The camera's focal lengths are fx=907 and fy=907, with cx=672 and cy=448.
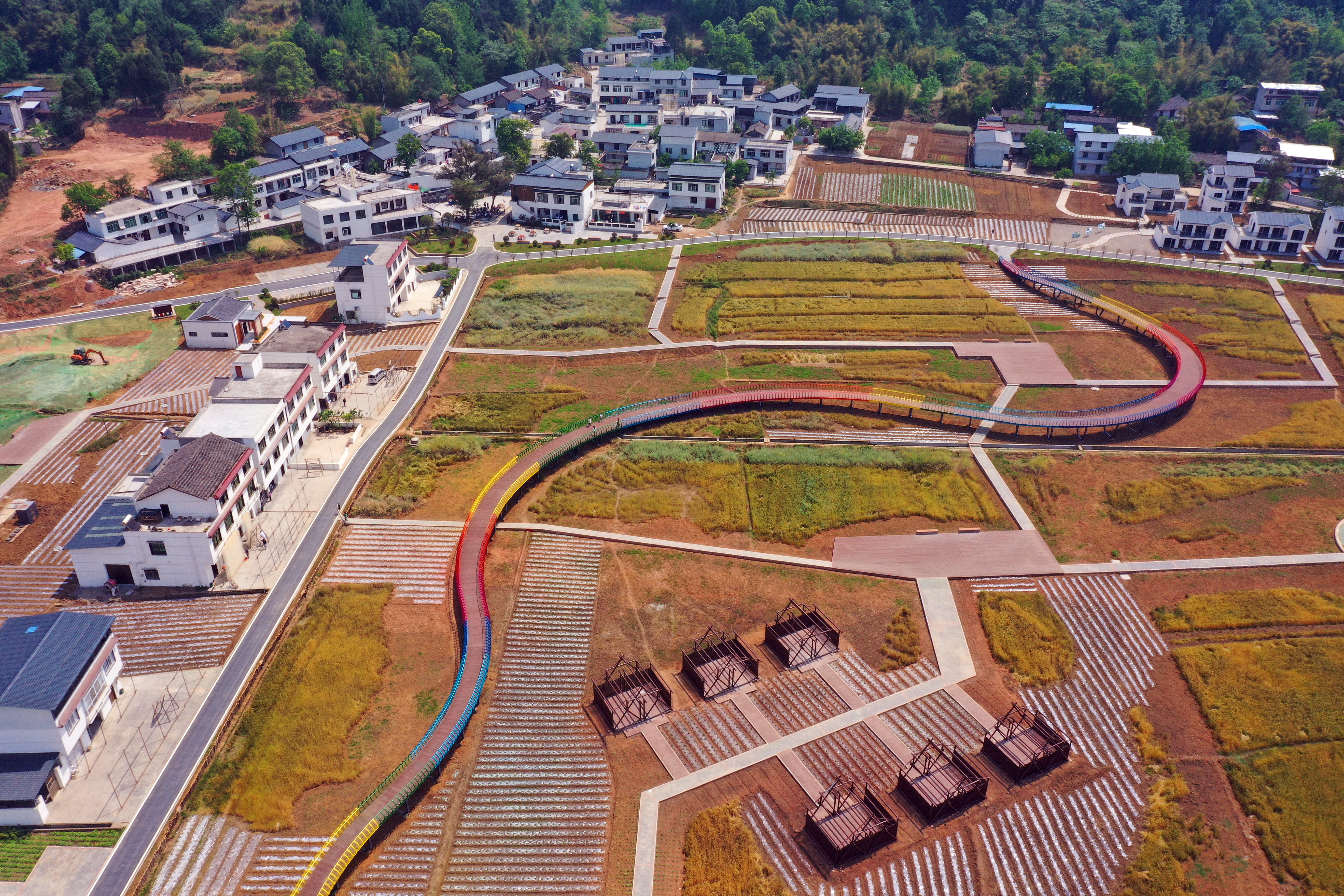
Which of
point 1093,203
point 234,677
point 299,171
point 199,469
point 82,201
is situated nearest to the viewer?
point 234,677

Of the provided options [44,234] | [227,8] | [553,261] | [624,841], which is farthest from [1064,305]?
[227,8]

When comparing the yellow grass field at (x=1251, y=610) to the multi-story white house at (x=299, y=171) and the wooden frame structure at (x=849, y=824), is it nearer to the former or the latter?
the wooden frame structure at (x=849, y=824)

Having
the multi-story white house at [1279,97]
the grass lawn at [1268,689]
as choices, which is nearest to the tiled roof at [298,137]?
the grass lawn at [1268,689]

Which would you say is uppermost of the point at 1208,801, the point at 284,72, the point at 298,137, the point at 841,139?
the point at 284,72

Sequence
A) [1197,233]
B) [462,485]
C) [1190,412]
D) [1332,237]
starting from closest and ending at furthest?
1. [462,485]
2. [1190,412]
3. [1332,237]
4. [1197,233]

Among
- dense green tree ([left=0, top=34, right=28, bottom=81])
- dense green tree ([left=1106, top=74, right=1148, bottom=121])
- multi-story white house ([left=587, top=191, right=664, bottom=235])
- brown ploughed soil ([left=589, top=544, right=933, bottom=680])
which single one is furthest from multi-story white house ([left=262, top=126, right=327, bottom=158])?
dense green tree ([left=1106, top=74, right=1148, bottom=121])

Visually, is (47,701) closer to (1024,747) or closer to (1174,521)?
(1024,747)

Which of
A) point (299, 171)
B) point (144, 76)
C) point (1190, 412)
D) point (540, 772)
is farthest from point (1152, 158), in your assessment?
point (144, 76)

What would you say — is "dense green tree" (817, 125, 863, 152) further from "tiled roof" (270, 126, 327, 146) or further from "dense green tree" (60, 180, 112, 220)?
"dense green tree" (60, 180, 112, 220)
